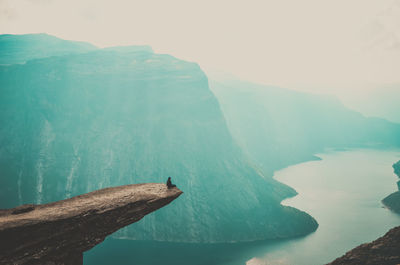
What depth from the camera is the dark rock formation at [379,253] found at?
1279 inches

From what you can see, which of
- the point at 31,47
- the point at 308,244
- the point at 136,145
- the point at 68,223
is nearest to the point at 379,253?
the point at 68,223

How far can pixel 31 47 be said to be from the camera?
151000 mm

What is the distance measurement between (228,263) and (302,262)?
22.0 m

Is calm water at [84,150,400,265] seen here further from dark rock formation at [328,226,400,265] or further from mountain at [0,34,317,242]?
dark rock formation at [328,226,400,265]

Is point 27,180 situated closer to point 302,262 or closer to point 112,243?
point 112,243

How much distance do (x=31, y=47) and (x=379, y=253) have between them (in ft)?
672

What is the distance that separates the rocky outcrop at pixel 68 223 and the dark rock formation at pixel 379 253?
3739cm

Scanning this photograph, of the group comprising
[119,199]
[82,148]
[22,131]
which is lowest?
[82,148]

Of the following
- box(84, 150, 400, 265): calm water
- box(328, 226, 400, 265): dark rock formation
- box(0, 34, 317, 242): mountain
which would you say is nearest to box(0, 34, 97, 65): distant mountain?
box(0, 34, 317, 242): mountain

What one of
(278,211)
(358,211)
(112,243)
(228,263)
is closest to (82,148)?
(112,243)

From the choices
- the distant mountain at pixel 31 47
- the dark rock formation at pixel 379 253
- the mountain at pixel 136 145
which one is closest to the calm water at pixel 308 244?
the mountain at pixel 136 145

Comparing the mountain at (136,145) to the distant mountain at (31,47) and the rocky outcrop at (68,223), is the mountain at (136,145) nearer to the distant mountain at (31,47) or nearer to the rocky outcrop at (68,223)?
the distant mountain at (31,47)

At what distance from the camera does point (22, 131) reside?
313 feet

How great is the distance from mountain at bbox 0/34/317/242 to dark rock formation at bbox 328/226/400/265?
49297 millimetres
